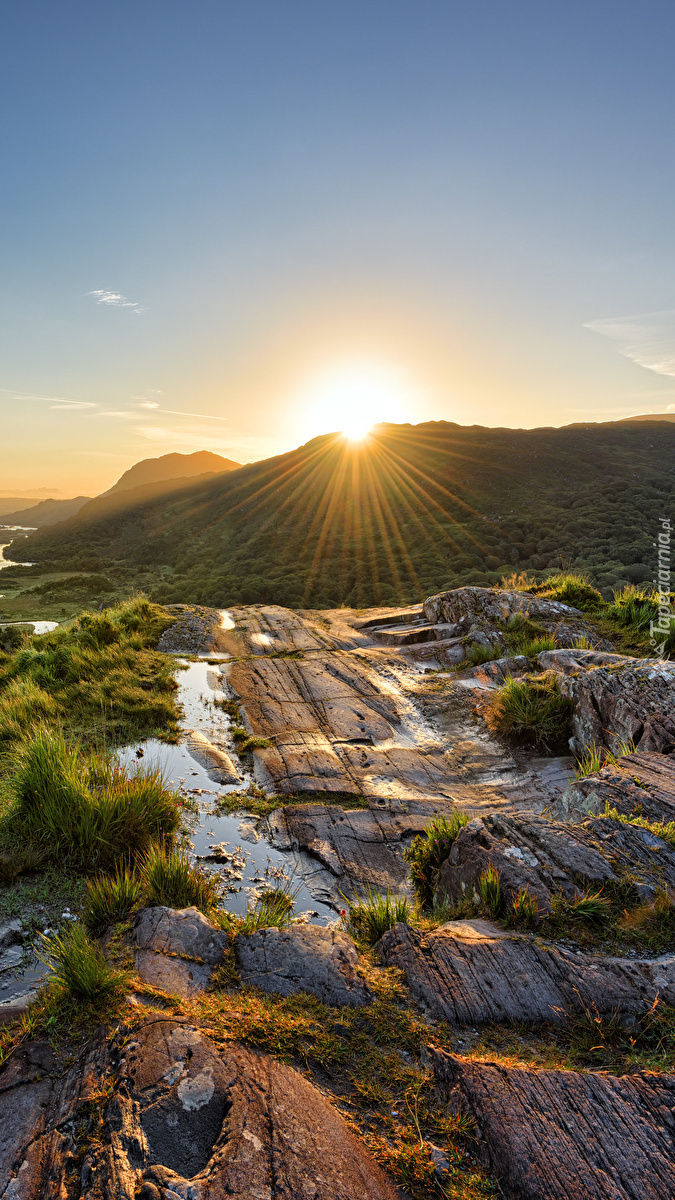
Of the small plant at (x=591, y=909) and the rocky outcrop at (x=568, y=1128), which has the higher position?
the rocky outcrop at (x=568, y=1128)

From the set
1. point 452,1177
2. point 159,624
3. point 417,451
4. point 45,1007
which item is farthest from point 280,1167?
point 417,451

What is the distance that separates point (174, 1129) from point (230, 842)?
12.7ft

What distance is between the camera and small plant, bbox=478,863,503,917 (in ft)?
14.1

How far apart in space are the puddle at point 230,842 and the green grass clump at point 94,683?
2.40 ft

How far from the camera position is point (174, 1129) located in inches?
97.2

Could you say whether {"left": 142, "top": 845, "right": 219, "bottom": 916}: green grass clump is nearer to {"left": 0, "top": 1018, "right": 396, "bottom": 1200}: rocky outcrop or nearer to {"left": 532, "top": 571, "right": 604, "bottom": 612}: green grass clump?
{"left": 0, "top": 1018, "right": 396, "bottom": 1200}: rocky outcrop

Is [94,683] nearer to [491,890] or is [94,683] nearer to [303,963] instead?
[303,963]

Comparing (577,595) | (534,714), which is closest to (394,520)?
(577,595)

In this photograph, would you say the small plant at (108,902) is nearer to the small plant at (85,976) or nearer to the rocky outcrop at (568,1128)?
the small plant at (85,976)

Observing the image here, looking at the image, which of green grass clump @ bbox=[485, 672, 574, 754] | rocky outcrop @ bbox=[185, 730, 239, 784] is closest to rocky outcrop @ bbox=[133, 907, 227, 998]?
rocky outcrop @ bbox=[185, 730, 239, 784]

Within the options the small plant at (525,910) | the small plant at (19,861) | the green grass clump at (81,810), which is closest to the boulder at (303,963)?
the small plant at (525,910)

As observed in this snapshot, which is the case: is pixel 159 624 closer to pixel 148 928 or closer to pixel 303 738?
pixel 303 738

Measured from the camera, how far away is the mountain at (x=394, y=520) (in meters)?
Answer: 48.5

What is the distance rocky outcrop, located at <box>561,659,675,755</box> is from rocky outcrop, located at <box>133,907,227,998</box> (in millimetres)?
6169
